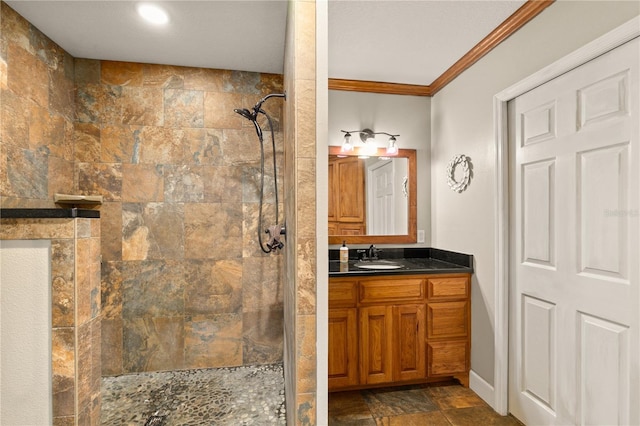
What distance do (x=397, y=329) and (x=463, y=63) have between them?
80.2 inches

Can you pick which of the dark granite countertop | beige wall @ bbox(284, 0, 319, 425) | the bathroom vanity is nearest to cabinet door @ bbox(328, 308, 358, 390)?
the bathroom vanity

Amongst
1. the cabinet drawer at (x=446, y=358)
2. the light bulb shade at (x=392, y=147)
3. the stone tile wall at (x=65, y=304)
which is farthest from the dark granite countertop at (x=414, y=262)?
the stone tile wall at (x=65, y=304)

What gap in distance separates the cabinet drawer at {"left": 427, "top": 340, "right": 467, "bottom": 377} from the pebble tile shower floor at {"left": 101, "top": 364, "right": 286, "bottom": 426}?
1105mm

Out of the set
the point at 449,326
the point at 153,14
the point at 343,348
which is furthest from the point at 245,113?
the point at 449,326

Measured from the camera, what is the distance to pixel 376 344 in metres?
2.25

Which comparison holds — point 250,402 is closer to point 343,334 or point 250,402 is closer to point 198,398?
point 198,398

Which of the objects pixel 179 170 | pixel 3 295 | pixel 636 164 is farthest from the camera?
pixel 179 170

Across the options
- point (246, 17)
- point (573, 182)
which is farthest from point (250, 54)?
point (573, 182)

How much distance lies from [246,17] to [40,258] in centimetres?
164

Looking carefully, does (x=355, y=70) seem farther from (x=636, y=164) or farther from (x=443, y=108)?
(x=636, y=164)

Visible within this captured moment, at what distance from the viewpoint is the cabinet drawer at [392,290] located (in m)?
2.23

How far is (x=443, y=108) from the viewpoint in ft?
8.93

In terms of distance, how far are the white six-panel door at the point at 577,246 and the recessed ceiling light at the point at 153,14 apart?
223 cm

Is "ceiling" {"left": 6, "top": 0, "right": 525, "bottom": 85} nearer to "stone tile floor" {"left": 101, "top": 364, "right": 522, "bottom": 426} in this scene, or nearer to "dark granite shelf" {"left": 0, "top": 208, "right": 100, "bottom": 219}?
"dark granite shelf" {"left": 0, "top": 208, "right": 100, "bottom": 219}
